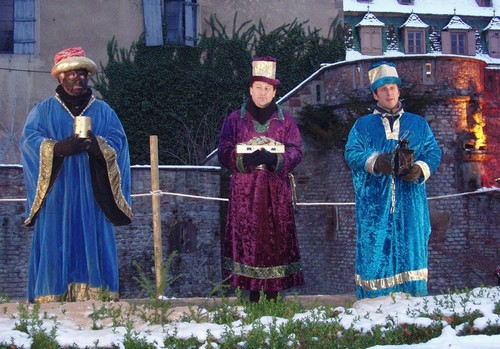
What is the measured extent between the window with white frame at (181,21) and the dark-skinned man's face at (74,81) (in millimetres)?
13934

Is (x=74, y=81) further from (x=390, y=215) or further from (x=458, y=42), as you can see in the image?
(x=458, y=42)

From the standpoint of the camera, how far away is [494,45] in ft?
104

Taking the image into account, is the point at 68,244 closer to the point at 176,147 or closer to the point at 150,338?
the point at 150,338

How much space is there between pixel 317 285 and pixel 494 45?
17.1 metres

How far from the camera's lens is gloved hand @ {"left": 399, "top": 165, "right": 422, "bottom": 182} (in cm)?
686

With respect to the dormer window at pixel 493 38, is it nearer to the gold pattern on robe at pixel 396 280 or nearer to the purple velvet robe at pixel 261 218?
the purple velvet robe at pixel 261 218

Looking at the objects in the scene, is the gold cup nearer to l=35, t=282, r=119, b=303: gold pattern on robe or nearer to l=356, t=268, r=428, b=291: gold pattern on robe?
l=35, t=282, r=119, b=303: gold pattern on robe

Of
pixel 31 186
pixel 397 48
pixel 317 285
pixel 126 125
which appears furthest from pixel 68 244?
pixel 397 48

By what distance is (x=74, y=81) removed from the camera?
7.15 m

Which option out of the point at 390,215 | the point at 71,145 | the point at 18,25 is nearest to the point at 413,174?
the point at 390,215

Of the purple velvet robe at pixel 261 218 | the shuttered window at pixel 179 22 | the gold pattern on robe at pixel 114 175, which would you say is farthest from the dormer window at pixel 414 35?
the gold pattern on robe at pixel 114 175

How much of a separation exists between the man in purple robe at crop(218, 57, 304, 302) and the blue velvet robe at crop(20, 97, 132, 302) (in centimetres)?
94

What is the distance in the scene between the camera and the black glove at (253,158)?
23.0ft

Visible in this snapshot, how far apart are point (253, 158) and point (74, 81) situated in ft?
5.33
